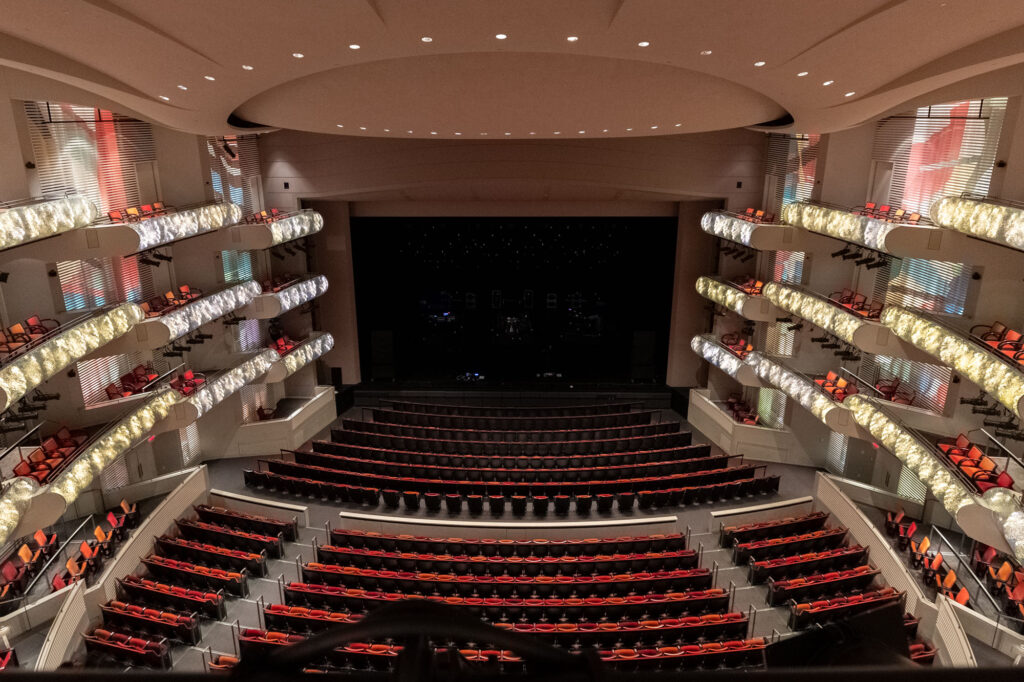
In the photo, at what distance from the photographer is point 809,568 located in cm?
1518

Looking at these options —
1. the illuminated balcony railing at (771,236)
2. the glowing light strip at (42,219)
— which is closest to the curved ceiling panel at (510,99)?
the illuminated balcony railing at (771,236)

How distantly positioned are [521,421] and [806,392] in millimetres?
9855

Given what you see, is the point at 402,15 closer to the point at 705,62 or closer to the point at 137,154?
the point at 705,62

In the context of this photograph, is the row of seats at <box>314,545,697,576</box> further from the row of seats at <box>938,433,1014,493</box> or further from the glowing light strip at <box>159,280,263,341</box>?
the glowing light strip at <box>159,280,263,341</box>

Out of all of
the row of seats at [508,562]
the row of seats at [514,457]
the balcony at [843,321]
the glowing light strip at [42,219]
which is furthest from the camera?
the row of seats at [514,457]

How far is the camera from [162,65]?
32.4 ft

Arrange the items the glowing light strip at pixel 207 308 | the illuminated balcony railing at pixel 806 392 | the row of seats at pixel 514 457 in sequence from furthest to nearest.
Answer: the row of seats at pixel 514 457 < the illuminated balcony railing at pixel 806 392 < the glowing light strip at pixel 207 308

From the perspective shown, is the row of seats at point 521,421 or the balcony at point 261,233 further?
the row of seats at point 521,421

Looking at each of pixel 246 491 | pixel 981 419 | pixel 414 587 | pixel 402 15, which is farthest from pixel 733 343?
pixel 402 15

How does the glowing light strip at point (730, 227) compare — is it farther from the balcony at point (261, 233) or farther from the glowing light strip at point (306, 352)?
the glowing light strip at point (306, 352)

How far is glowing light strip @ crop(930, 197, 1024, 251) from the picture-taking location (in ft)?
38.6

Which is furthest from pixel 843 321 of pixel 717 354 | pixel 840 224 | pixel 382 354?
pixel 382 354

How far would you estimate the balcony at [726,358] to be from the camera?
21575 millimetres

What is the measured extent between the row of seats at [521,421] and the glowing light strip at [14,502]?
41.8 feet
